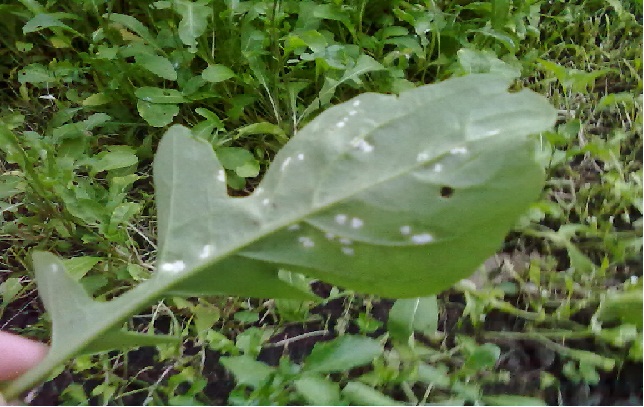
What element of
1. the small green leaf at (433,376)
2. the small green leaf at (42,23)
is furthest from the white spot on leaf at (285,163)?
the small green leaf at (42,23)

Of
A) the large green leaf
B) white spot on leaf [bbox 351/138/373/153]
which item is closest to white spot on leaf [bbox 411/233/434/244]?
the large green leaf

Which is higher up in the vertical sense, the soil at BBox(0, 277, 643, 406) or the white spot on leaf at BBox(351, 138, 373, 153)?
the white spot on leaf at BBox(351, 138, 373, 153)

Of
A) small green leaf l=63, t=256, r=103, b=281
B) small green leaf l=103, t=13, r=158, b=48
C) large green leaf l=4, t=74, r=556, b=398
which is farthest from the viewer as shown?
small green leaf l=103, t=13, r=158, b=48

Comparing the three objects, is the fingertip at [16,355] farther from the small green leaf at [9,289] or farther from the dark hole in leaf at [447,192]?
the dark hole in leaf at [447,192]

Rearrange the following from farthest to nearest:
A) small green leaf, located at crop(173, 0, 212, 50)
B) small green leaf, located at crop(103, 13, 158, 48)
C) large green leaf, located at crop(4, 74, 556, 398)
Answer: small green leaf, located at crop(103, 13, 158, 48), small green leaf, located at crop(173, 0, 212, 50), large green leaf, located at crop(4, 74, 556, 398)

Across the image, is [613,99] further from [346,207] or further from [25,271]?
[25,271]

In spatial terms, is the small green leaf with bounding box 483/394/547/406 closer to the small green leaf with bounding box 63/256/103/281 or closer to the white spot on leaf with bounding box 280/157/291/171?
the white spot on leaf with bounding box 280/157/291/171
